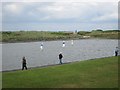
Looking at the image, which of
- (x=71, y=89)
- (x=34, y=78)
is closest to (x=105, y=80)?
(x=71, y=89)

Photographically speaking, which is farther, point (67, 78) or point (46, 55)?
point (46, 55)

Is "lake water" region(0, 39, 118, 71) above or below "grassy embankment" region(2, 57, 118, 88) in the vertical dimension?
below

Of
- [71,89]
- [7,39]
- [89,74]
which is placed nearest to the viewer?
→ [71,89]

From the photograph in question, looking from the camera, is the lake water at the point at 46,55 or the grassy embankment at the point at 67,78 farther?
the lake water at the point at 46,55

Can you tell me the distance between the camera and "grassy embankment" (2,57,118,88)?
26.1 meters

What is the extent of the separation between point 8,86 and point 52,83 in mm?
3880

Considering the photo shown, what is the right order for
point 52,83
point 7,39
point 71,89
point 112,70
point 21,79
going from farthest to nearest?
point 7,39 → point 112,70 → point 21,79 → point 52,83 → point 71,89

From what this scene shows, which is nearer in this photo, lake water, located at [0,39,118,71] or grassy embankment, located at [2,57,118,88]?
grassy embankment, located at [2,57,118,88]

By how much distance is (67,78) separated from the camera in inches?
1143

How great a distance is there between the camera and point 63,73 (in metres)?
31.7

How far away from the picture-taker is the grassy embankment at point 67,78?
26.1m

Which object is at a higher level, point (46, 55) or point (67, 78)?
point (67, 78)

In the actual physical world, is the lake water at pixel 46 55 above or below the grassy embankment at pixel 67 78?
below

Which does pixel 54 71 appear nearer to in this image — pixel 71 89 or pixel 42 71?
pixel 42 71
